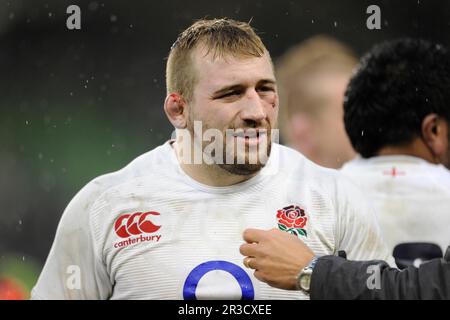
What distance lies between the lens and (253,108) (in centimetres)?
240

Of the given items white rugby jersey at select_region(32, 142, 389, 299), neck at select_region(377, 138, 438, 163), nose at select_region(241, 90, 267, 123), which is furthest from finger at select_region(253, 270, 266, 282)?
neck at select_region(377, 138, 438, 163)

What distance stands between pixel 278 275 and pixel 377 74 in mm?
924

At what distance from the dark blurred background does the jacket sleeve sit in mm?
803

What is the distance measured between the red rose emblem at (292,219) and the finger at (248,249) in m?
0.15

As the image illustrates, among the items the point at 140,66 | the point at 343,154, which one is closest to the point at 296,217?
the point at 343,154

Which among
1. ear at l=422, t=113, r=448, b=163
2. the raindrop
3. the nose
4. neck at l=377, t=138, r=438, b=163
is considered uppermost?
the raindrop

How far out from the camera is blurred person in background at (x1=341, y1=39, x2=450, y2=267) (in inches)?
106

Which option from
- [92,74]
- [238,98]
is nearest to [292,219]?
[238,98]

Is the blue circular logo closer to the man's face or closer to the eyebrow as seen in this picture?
the man's face

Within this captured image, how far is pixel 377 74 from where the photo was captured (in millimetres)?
2771

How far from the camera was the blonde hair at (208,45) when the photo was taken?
7.92ft

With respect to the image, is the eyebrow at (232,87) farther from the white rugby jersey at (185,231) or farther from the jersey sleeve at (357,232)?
the jersey sleeve at (357,232)

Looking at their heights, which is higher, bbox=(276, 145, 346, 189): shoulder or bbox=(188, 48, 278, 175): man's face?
bbox=(188, 48, 278, 175): man's face

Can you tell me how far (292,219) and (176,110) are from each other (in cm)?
49
